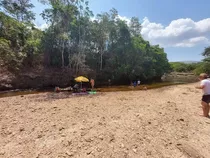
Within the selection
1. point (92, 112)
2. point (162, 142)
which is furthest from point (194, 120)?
point (92, 112)

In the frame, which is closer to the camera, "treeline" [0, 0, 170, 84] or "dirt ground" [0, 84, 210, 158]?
"dirt ground" [0, 84, 210, 158]

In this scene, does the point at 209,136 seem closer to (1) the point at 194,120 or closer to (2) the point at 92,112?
(1) the point at 194,120

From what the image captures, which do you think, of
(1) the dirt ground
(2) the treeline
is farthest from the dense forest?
(1) the dirt ground

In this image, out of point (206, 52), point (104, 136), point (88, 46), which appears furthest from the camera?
point (206, 52)

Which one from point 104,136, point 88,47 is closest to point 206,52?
point 88,47

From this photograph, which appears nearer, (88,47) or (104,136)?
(104,136)

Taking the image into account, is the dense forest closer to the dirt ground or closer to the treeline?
the treeline

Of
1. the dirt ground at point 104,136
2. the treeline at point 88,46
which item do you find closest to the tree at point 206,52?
the treeline at point 88,46

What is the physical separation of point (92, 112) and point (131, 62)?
28767 millimetres

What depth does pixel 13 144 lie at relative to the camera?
443 cm

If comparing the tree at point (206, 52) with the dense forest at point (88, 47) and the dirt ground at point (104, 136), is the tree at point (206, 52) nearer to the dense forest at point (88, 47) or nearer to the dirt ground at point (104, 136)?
the dense forest at point (88, 47)

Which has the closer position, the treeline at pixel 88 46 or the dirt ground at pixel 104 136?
the dirt ground at pixel 104 136

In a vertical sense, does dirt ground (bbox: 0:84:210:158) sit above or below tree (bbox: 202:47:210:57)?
below

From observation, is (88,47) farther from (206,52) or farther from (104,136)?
(206,52)
